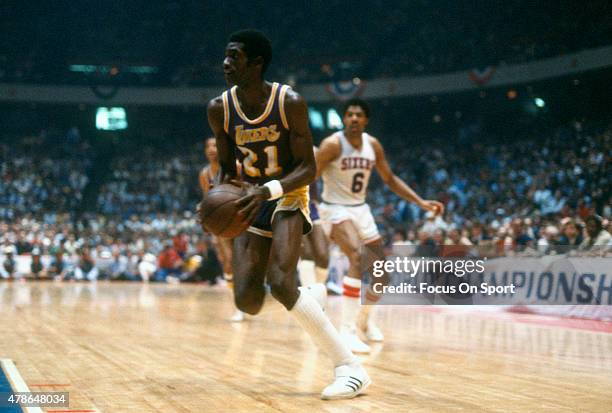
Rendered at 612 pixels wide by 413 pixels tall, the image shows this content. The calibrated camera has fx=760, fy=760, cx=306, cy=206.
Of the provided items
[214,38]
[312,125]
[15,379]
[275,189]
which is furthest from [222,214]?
[214,38]

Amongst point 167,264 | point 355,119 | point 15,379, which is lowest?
point 15,379

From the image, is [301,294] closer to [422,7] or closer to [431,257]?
[431,257]

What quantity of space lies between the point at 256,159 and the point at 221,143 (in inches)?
10.1

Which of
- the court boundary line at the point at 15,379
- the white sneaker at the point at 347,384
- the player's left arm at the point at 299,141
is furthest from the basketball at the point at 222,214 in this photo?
the court boundary line at the point at 15,379

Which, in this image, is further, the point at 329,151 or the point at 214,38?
the point at 214,38

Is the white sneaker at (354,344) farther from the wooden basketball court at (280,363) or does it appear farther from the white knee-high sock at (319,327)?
the white knee-high sock at (319,327)

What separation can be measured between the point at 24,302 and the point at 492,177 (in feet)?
52.9

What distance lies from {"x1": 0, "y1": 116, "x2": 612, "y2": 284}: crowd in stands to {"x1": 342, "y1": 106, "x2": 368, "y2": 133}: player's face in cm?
490

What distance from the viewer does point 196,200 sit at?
102 feet

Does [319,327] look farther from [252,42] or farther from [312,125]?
[312,125]

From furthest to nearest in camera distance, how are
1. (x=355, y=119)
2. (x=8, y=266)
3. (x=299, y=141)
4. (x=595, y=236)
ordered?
1. (x=8, y=266)
2. (x=595, y=236)
3. (x=355, y=119)
4. (x=299, y=141)

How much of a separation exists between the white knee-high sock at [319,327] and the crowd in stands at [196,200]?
7.00 meters

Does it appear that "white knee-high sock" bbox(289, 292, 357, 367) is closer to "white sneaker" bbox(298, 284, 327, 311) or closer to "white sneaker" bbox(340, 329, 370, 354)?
"white sneaker" bbox(298, 284, 327, 311)

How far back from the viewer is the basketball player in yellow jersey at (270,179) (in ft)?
14.3
